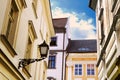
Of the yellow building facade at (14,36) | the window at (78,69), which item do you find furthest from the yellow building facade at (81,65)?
the yellow building facade at (14,36)

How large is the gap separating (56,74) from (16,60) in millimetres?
21345

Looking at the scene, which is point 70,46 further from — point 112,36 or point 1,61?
point 1,61

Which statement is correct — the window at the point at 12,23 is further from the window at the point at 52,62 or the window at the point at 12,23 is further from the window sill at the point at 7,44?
the window at the point at 52,62

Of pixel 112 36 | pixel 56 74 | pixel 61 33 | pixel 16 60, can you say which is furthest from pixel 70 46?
pixel 16 60

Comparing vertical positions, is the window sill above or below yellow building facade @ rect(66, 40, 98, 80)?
above

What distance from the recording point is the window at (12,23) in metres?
7.63

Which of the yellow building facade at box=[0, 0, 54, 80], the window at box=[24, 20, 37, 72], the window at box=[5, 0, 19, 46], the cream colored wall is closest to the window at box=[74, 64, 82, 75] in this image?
the cream colored wall

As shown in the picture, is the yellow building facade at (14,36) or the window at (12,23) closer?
the yellow building facade at (14,36)

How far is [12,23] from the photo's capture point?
26.0 feet

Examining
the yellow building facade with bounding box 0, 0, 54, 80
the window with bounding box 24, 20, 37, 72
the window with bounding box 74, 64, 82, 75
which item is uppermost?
the yellow building facade with bounding box 0, 0, 54, 80

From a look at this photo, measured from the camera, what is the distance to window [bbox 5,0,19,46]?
7.63 m

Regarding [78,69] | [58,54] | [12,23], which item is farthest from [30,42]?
[78,69]

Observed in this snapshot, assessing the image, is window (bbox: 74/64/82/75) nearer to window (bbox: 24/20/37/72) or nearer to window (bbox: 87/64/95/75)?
window (bbox: 87/64/95/75)

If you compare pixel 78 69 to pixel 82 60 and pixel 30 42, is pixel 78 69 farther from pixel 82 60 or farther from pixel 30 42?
pixel 30 42
